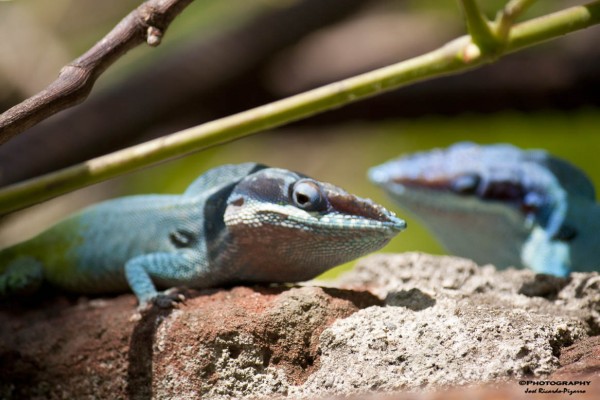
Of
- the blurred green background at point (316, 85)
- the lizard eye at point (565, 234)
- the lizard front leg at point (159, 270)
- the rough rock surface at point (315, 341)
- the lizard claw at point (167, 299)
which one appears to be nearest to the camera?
the rough rock surface at point (315, 341)

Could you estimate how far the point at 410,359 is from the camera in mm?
1921

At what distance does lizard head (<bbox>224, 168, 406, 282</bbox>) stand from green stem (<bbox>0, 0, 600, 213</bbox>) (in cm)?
20

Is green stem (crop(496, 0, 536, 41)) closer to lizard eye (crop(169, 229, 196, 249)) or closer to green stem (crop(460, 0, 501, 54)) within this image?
green stem (crop(460, 0, 501, 54))

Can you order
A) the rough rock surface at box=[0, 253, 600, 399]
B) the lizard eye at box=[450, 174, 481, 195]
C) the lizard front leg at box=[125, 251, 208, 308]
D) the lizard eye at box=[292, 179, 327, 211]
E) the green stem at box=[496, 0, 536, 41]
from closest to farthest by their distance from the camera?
the rough rock surface at box=[0, 253, 600, 399]
the green stem at box=[496, 0, 536, 41]
the lizard eye at box=[292, 179, 327, 211]
the lizard front leg at box=[125, 251, 208, 308]
the lizard eye at box=[450, 174, 481, 195]

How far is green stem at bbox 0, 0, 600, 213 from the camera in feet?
6.88

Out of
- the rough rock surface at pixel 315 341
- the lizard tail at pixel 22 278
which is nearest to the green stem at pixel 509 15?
the rough rock surface at pixel 315 341

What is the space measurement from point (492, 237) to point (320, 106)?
1.39 metres

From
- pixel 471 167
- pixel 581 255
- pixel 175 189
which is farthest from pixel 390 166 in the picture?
pixel 175 189

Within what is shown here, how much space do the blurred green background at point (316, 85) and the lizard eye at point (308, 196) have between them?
2.69 meters

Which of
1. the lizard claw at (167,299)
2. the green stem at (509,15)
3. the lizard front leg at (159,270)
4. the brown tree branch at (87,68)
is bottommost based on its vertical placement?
the lizard claw at (167,299)

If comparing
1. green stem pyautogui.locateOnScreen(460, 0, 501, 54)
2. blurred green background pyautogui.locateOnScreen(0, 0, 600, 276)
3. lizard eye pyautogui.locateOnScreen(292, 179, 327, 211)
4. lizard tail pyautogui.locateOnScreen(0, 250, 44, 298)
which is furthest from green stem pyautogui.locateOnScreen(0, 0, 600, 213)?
blurred green background pyautogui.locateOnScreen(0, 0, 600, 276)

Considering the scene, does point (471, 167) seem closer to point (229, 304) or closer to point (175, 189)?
point (229, 304)

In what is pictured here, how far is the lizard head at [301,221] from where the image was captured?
2.20 metres

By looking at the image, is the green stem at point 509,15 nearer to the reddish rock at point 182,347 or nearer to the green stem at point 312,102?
the green stem at point 312,102
